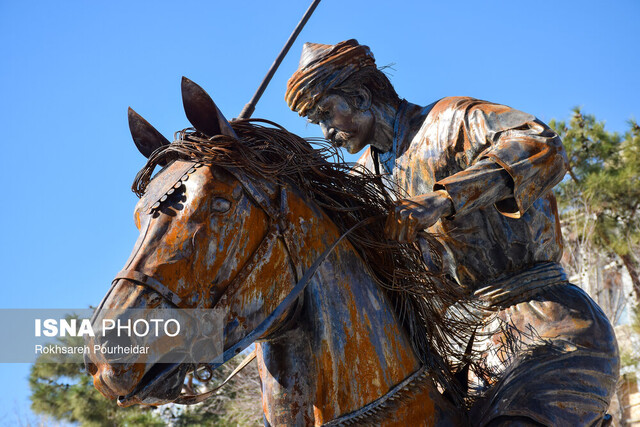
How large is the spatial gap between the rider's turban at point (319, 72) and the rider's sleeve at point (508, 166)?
25.5 inches

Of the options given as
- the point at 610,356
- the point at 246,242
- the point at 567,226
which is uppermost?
the point at 567,226

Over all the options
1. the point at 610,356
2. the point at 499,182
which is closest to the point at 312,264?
the point at 499,182

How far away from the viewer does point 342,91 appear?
11.6ft

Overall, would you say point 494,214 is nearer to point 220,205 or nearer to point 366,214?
point 366,214

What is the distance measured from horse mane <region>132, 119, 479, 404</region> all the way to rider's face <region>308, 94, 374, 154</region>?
1.64ft

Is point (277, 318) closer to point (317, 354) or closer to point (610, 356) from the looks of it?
point (317, 354)

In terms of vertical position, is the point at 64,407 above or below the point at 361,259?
above

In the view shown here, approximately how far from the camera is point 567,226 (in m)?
16.8

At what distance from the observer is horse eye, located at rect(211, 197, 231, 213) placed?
2404 millimetres

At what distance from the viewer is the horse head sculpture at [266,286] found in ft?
7.49

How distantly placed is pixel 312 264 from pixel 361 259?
0.26m

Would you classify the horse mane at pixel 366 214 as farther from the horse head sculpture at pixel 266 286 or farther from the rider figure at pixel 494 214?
the rider figure at pixel 494 214

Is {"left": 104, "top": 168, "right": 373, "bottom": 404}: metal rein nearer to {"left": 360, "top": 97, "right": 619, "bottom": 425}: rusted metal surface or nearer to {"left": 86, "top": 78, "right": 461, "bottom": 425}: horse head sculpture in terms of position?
{"left": 86, "top": 78, "right": 461, "bottom": 425}: horse head sculpture

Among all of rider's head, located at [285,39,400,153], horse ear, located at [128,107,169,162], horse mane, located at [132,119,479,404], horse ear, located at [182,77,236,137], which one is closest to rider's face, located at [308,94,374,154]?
rider's head, located at [285,39,400,153]
